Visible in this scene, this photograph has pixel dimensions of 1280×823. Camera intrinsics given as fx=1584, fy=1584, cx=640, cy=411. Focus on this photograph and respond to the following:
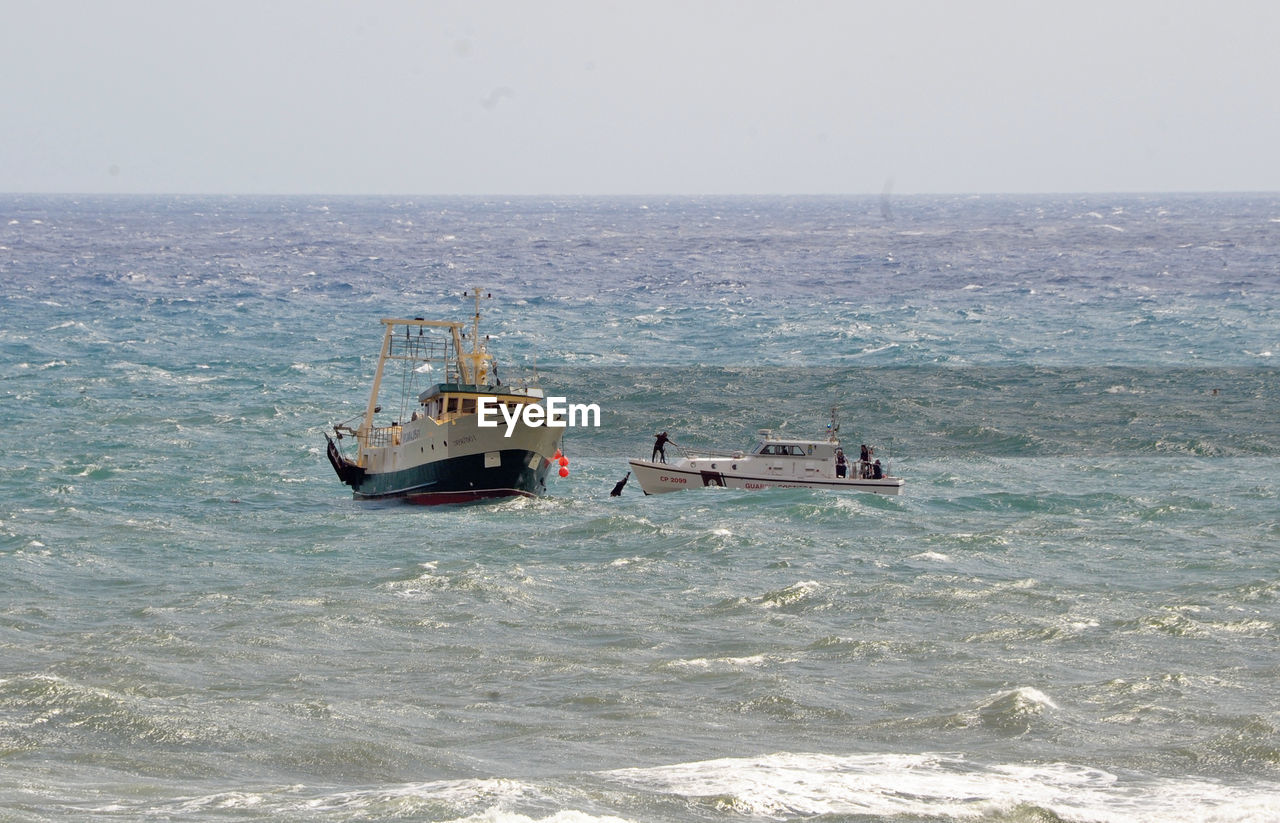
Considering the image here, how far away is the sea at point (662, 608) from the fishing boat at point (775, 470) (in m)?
0.81

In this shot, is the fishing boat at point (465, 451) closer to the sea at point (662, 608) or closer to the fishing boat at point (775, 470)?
the sea at point (662, 608)

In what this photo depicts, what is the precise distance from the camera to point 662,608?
37.2 m

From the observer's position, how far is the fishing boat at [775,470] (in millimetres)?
53906

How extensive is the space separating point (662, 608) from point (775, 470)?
1796 centimetres

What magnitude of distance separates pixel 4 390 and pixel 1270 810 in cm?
6784

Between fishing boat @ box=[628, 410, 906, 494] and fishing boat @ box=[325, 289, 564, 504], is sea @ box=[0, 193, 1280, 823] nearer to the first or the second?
fishing boat @ box=[628, 410, 906, 494]

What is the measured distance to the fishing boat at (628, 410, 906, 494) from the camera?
53906 mm

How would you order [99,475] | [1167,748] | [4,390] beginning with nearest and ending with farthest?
[1167,748] → [99,475] → [4,390]

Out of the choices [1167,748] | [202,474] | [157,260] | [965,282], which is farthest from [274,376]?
[157,260]

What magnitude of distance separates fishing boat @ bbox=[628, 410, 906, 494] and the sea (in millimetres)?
810

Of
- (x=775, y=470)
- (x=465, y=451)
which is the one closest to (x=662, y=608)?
(x=775, y=470)

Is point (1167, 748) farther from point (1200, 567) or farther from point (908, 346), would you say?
point (908, 346)

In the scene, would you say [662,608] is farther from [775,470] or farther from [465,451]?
[465,451]

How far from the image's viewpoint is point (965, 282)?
5807 inches
